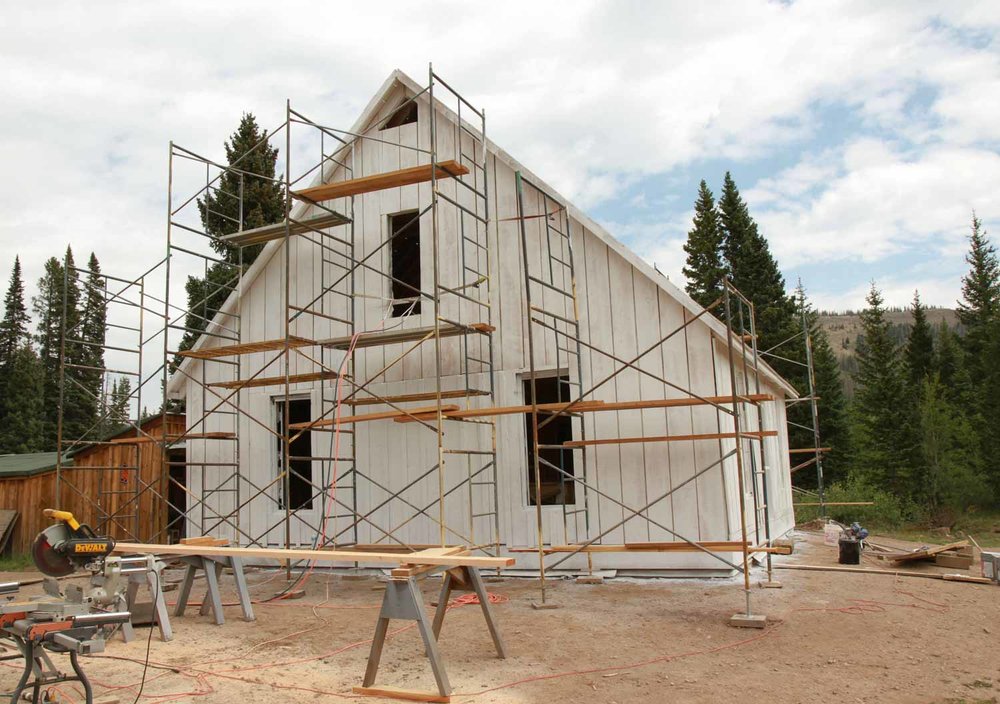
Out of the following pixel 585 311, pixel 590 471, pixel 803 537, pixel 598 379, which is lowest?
pixel 803 537

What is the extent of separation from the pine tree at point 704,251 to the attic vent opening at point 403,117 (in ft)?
90.1

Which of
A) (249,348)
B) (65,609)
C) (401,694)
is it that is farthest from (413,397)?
(65,609)

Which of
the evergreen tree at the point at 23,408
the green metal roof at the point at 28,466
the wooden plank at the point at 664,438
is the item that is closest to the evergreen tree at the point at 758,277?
the wooden plank at the point at 664,438

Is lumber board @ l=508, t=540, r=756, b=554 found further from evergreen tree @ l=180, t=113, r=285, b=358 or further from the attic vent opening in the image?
evergreen tree @ l=180, t=113, r=285, b=358

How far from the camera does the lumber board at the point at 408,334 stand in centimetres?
1005

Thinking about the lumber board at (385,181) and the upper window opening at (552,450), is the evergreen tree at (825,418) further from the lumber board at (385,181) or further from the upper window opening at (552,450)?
the lumber board at (385,181)

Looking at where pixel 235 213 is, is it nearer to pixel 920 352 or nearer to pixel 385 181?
pixel 385 181

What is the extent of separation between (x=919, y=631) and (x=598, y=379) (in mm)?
4765

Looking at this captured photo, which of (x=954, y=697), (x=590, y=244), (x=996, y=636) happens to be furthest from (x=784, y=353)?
(x=954, y=697)

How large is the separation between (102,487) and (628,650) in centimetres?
1298

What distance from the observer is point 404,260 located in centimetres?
1244

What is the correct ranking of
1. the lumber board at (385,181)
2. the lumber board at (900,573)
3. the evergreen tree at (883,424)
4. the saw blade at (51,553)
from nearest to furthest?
1. the saw blade at (51,553)
2. the lumber board at (900,573)
3. the lumber board at (385,181)
4. the evergreen tree at (883,424)

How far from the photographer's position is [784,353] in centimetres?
3272

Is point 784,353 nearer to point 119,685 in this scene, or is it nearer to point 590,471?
point 590,471
